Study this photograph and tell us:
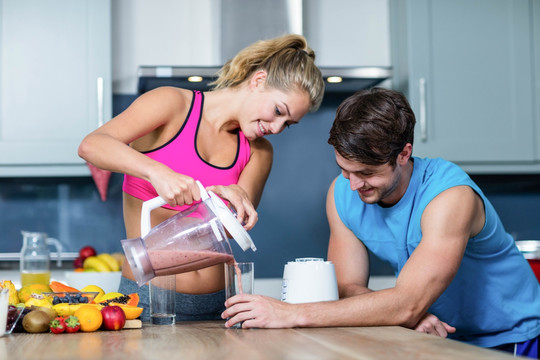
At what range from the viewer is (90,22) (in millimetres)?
2842

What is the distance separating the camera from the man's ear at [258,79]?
68.2 inches

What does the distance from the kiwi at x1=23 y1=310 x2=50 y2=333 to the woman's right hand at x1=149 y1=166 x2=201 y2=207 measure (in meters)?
0.32

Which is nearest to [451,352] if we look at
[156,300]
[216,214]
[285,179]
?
[216,214]

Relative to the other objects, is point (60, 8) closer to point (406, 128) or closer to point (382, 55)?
point (382, 55)

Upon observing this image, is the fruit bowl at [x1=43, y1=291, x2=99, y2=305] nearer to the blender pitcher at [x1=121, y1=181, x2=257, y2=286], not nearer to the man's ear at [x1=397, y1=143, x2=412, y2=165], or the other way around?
the blender pitcher at [x1=121, y1=181, x2=257, y2=286]

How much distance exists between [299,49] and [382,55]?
1.59m

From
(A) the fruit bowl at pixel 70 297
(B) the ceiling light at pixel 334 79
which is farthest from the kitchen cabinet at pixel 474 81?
(A) the fruit bowl at pixel 70 297

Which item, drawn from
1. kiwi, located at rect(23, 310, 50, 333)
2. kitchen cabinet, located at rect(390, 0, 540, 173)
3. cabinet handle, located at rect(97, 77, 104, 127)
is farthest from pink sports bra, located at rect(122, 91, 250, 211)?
kitchen cabinet, located at rect(390, 0, 540, 173)

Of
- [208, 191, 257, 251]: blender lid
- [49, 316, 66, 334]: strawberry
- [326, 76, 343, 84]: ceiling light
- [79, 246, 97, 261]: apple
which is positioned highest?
[326, 76, 343, 84]: ceiling light

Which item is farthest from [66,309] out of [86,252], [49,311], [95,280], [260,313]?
[86,252]

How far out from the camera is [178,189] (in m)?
1.25

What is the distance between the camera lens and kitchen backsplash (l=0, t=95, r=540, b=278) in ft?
10.2

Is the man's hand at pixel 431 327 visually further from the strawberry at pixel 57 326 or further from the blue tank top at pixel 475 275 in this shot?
the strawberry at pixel 57 326

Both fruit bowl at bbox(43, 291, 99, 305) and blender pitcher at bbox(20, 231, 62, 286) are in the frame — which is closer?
fruit bowl at bbox(43, 291, 99, 305)
